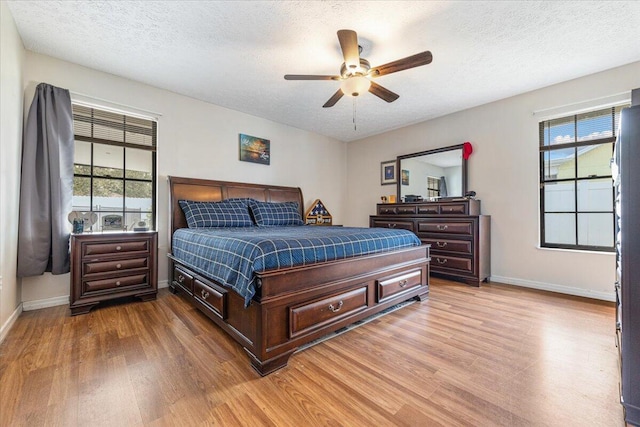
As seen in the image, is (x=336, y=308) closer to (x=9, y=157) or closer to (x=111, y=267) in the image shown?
(x=111, y=267)

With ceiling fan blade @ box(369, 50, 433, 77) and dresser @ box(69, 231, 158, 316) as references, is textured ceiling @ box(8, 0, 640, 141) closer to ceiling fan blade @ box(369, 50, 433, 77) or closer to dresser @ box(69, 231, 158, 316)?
ceiling fan blade @ box(369, 50, 433, 77)

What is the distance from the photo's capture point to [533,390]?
147 cm

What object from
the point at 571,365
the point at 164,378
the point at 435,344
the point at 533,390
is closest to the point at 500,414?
the point at 533,390

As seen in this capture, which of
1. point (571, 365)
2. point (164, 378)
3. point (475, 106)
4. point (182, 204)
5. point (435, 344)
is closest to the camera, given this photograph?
point (164, 378)

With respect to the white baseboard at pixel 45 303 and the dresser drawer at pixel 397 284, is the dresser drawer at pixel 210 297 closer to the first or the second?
the dresser drawer at pixel 397 284

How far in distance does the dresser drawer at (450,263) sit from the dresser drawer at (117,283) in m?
3.78

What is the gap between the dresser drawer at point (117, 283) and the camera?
260 cm

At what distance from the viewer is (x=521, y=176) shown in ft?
11.8

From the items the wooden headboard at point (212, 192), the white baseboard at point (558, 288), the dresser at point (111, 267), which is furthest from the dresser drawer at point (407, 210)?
the dresser at point (111, 267)

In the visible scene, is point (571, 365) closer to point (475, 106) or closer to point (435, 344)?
point (435, 344)

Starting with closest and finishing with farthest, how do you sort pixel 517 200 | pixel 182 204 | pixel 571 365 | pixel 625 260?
1. pixel 625 260
2. pixel 571 365
3. pixel 182 204
4. pixel 517 200

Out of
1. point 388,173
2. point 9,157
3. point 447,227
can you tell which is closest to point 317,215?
point 388,173

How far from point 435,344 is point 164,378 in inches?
72.3

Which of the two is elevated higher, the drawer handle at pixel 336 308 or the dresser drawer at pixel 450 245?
the dresser drawer at pixel 450 245
